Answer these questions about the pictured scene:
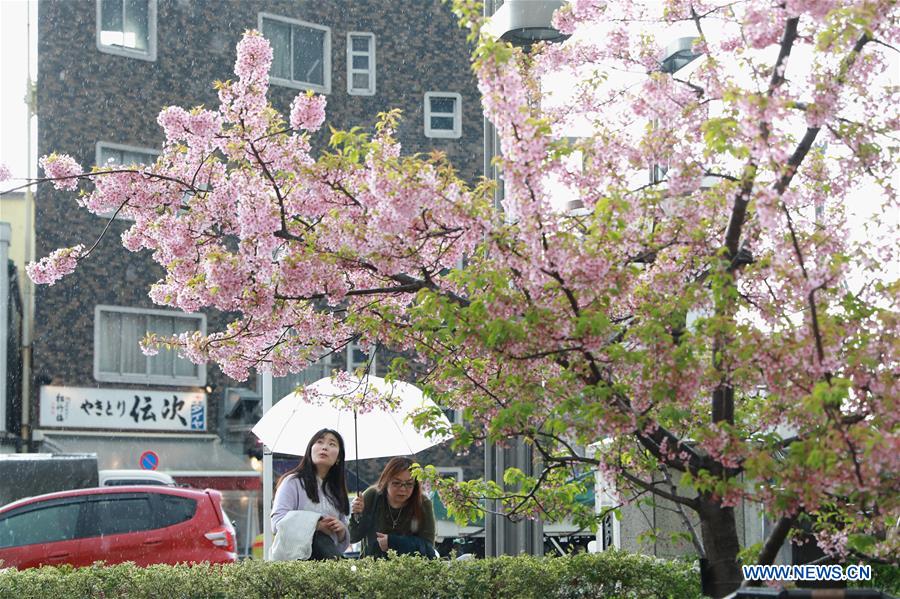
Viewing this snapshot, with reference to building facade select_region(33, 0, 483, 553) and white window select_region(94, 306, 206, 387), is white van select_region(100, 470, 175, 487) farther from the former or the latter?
white window select_region(94, 306, 206, 387)

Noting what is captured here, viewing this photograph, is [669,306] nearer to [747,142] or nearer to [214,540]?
[747,142]

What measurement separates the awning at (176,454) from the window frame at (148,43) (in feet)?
29.6

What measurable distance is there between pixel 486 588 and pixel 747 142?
2935mm

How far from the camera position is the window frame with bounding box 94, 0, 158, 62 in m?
29.5

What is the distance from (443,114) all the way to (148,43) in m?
8.42

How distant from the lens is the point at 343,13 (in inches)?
1346

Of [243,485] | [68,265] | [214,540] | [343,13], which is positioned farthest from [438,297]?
[343,13]

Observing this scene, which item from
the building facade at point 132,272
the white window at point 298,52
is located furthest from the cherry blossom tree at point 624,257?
the white window at point 298,52

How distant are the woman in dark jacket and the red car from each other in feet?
22.5

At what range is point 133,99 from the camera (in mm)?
29906

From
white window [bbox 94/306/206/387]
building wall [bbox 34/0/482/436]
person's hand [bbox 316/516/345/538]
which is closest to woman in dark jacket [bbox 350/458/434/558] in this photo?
person's hand [bbox 316/516/345/538]

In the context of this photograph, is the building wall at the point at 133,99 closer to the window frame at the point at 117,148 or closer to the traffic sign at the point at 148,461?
the window frame at the point at 117,148

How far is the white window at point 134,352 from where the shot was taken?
93.8 ft

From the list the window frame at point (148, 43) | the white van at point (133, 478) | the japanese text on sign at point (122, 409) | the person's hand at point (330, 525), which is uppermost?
the window frame at point (148, 43)
